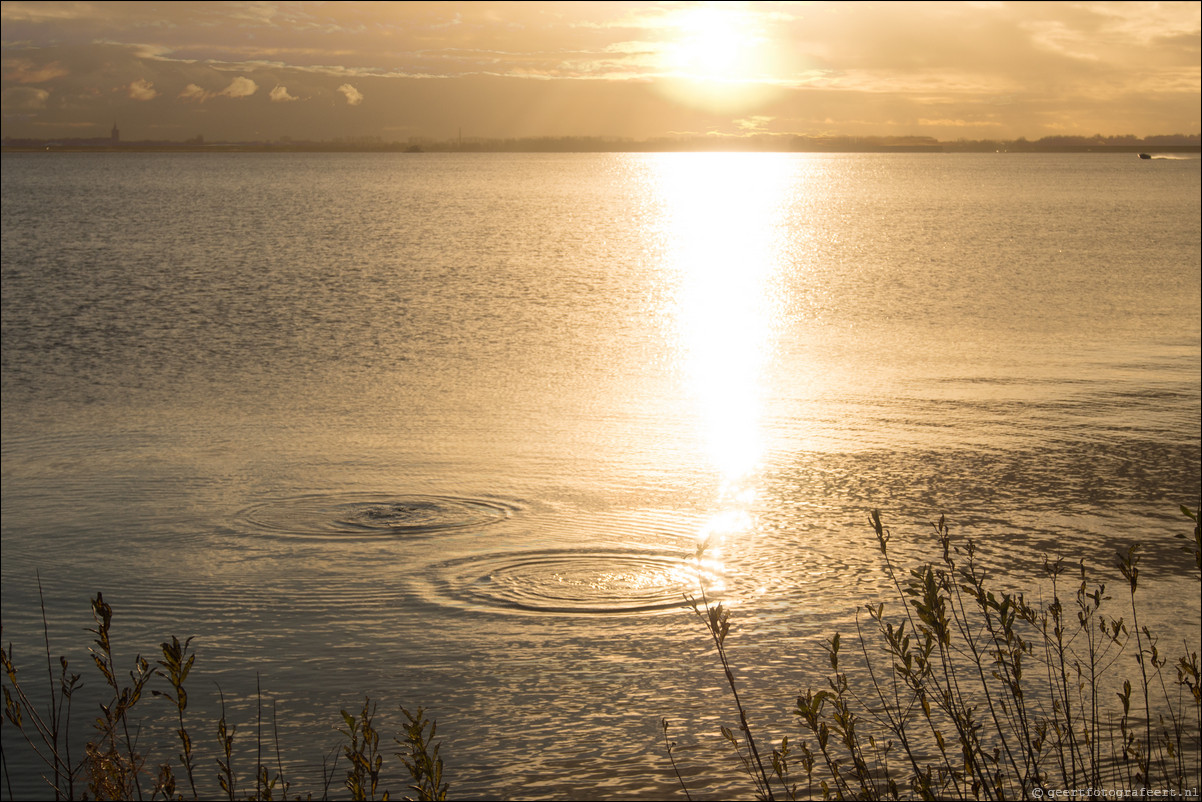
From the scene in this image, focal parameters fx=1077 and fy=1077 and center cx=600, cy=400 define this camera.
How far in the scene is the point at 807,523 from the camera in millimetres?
11289

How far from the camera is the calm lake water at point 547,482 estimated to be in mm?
7695

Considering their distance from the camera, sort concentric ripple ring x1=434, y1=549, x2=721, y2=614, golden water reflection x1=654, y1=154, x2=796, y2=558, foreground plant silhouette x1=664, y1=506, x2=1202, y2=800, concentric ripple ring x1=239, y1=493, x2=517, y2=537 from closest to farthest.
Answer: foreground plant silhouette x1=664, y1=506, x2=1202, y2=800
concentric ripple ring x1=434, y1=549, x2=721, y2=614
concentric ripple ring x1=239, y1=493, x2=517, y2=537
golden water reflection x1=654, y1=154, x2=796, y2=558

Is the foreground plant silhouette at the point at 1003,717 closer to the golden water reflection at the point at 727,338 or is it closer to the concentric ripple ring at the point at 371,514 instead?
the golden water reflection at the point at 727,338

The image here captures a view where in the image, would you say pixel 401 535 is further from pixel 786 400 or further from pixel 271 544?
pixel 786 400

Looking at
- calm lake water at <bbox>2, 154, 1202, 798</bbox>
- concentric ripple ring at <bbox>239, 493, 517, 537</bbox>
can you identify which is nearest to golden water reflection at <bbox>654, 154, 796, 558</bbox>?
calm lake water at <bbox>2, 154, 1202, 798</bbox>

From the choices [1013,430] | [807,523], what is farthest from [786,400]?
[807,523]

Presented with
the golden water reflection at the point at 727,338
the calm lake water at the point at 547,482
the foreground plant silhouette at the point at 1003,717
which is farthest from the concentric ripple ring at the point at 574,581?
the foreground plant silhouette at the point at 1003,717

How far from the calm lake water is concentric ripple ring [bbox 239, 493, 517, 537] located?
0.05m

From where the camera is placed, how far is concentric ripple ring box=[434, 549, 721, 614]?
9.04 m

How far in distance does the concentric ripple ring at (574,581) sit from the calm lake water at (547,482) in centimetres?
4

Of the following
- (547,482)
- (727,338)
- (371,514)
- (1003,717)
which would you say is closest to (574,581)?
(371,514)

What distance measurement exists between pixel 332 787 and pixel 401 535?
462cm

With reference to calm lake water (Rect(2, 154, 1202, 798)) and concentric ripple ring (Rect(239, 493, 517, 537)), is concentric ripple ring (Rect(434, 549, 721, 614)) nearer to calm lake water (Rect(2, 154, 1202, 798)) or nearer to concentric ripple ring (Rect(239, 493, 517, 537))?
calm lake water (Rect(2, 154, 1202, 798))

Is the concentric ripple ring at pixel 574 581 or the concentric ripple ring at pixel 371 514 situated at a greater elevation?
the concentric ripple ring at pixel 371 514
